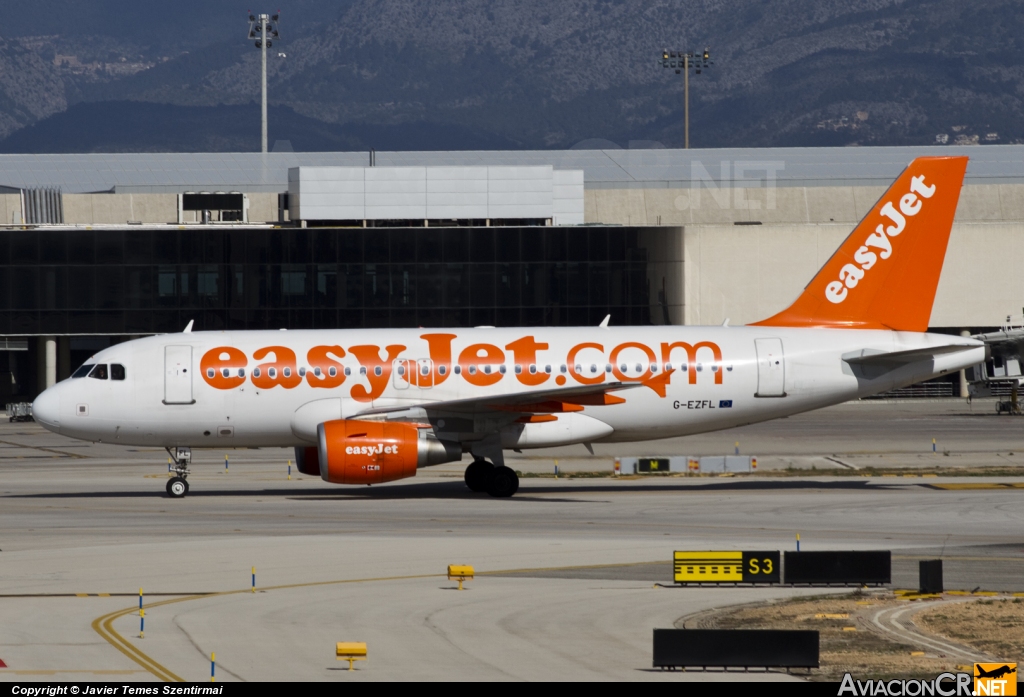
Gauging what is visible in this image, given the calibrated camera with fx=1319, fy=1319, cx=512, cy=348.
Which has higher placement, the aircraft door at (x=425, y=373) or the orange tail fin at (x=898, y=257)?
the orange tail fin at (x=898, y=257)

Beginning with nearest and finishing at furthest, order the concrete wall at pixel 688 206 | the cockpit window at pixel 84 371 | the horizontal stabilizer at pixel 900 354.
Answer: the horizontal stabilizer at pixel 900 354 → the cockpit window at pixel 84 371 → the concrete wall at pixel 688 206

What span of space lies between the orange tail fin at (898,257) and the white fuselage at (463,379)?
81 centimetres

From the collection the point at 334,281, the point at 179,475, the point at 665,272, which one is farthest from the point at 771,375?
the point at 334,281

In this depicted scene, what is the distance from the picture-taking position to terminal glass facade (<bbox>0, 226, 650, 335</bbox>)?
81125 millimetres

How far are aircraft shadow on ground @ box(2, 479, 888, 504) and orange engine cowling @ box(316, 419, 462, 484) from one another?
2547 mm

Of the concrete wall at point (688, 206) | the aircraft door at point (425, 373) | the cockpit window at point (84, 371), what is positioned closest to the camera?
the aircraft door at point (425, 373)

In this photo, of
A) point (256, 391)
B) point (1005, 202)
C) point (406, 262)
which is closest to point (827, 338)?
point (256, 391)

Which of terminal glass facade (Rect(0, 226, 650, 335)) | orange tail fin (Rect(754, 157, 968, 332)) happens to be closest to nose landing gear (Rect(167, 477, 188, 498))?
A: orange tail fin (Rect(754, 157, 968, 332))

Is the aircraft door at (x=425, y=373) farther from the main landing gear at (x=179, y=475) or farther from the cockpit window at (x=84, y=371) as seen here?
the cockpit window at (x=84, y=371)

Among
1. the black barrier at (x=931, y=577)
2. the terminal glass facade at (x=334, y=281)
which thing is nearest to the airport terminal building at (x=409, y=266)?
the terminal glass facade at (x=334, y=281)

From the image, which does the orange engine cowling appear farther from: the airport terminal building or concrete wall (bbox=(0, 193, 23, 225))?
concrete wall (bbox=(0, 193, 23, 225))

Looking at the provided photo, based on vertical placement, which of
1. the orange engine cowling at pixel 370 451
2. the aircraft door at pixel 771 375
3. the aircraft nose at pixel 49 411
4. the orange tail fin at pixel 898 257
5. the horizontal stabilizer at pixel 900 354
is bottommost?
the orange engine cowling at pixel 370 451

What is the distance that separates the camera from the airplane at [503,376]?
37219 mm

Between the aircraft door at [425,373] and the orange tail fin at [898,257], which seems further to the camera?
the orange tail fin at [898,257]
